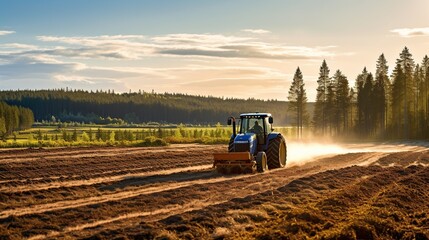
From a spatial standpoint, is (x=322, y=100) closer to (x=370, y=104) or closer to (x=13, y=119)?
(x=370, y=104)

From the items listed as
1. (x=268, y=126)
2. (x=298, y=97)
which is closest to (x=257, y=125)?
(x=268, y=126)

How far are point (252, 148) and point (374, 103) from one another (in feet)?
191

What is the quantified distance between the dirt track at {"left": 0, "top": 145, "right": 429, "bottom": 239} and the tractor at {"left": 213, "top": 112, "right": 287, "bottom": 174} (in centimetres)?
78

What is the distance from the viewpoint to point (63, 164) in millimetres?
29141

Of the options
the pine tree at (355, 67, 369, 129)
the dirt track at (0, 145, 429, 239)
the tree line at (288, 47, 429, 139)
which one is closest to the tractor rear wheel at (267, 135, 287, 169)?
the dirt track at (0, 145, 429, 239)

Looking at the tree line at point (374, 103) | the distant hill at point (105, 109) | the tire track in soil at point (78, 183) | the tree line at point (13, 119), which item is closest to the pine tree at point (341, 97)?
the tree line at point (374, 103)

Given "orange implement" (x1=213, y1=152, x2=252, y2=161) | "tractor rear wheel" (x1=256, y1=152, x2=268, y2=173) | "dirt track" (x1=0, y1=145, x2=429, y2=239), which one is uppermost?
"orange implement" (x1=213, y1=152, x2=252, y2=161)

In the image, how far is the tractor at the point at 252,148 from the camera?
82.3ft

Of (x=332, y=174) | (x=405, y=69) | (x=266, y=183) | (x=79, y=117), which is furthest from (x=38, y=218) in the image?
(x=79, y=117)

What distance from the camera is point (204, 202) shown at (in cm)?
1773

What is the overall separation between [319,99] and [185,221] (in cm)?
7227

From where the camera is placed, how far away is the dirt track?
13.8 metres

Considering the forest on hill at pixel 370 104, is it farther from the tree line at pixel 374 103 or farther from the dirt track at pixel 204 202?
the dirt track at pixel 204 202

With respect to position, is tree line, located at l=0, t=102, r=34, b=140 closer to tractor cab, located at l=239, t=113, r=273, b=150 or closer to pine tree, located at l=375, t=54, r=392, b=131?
pine tree, located at l=375, t=54, r=392, b=131
